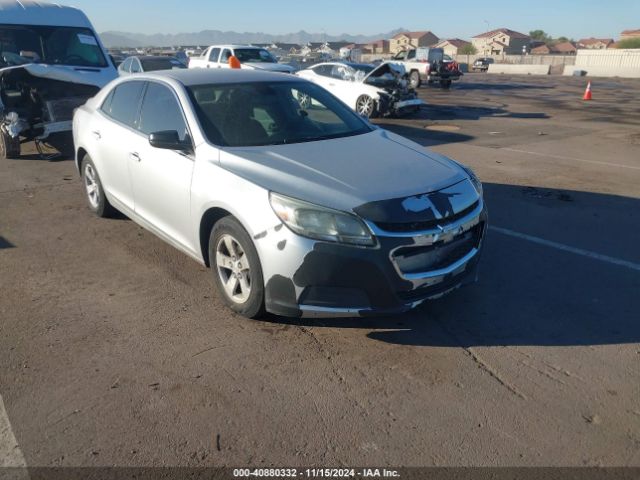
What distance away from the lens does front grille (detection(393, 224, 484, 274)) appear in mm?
3443

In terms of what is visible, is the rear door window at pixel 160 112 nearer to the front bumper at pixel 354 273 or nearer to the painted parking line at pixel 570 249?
the front bumper at pixel 354 273

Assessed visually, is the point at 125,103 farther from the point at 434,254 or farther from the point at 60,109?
the point at 60,109

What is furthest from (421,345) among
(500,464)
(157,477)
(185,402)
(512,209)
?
A: (512,209)

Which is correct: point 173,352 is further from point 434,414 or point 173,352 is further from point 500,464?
point 500,464

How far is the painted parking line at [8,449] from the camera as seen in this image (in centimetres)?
263

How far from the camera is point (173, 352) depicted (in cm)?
357

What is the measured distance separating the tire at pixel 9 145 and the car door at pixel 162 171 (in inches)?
224

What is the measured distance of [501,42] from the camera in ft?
375

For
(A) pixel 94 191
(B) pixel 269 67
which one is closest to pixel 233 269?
(A) pixel 94 191

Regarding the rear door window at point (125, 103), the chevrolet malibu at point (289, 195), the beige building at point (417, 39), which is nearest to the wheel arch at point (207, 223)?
the chevrolet malibu at point (289, 195)

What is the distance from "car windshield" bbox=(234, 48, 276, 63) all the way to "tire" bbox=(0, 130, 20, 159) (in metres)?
10.7

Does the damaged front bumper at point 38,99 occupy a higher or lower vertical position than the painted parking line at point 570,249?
higher

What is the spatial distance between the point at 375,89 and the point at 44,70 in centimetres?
888

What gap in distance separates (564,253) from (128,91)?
4461 millimetres
